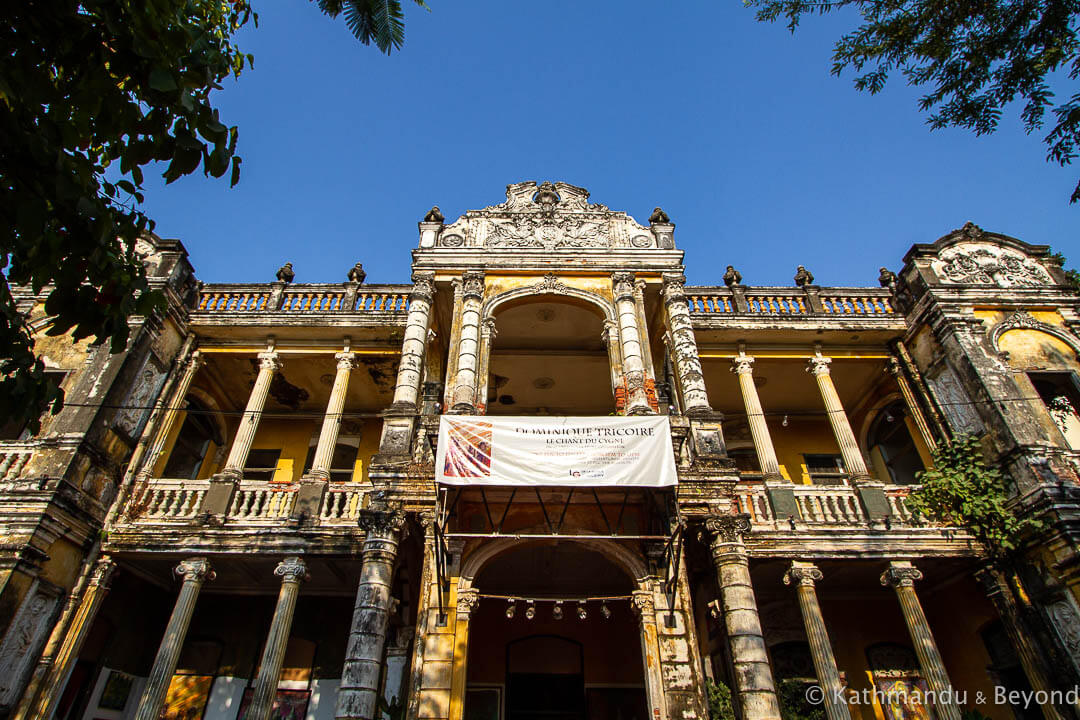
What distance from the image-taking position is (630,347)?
36.9ft

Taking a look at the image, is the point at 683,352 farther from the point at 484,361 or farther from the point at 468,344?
the point at 468,344

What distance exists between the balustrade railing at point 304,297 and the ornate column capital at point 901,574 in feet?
36.6

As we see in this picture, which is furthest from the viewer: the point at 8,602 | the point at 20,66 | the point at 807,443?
the point at 807,443

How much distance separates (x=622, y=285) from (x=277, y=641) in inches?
352

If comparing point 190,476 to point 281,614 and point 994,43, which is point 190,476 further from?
point 994,43

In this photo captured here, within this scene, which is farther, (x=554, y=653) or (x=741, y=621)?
(x=554, y=653)

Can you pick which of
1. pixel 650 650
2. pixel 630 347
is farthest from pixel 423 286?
pixel 650 650

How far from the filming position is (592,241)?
13.2 metres

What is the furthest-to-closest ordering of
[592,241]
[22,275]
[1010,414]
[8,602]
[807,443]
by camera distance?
1. [807,443]
2. [592,241]
3. [1010,414]
4. [8,602]
5. [22,275]

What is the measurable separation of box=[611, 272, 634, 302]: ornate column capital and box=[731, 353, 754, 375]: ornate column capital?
3.27 meters

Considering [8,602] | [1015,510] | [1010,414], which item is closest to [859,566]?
[1015,510]

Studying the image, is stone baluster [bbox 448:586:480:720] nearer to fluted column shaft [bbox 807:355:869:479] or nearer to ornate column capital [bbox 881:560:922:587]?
ornate column capital [bbox 881:560:922:587]

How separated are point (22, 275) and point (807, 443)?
1585 centimetres

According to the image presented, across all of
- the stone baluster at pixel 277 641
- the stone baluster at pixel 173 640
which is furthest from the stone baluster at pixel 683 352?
the stone baluster at pixel 173 640
